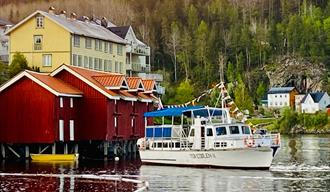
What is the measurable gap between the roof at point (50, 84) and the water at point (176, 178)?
6.55 metres

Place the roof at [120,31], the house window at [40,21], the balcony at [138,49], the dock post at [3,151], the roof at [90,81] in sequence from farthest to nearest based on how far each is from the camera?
the roof at [120,31]
the balcony at [138,49]
the house window at [40,21]
the roof at [90,81]
the dock post at [3,151]

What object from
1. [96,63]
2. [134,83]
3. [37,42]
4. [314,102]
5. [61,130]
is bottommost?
[61,130]

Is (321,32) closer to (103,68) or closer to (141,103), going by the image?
(103,68)

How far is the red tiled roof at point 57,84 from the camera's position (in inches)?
2653

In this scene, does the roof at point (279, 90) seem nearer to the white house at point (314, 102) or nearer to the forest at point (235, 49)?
the forest at point (235, 49)

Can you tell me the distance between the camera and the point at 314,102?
167m

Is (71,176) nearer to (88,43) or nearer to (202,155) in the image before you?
(202,155)

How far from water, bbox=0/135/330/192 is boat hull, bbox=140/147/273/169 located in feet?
3.61

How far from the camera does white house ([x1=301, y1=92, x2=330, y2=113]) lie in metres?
166

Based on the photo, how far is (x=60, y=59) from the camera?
9256cm

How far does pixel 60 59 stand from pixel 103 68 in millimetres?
10188

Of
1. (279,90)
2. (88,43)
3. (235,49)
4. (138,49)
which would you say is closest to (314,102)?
(279,90)

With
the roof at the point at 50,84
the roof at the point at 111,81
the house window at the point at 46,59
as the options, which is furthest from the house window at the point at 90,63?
the roof at the point at 50,84

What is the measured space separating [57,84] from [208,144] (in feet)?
57.2
